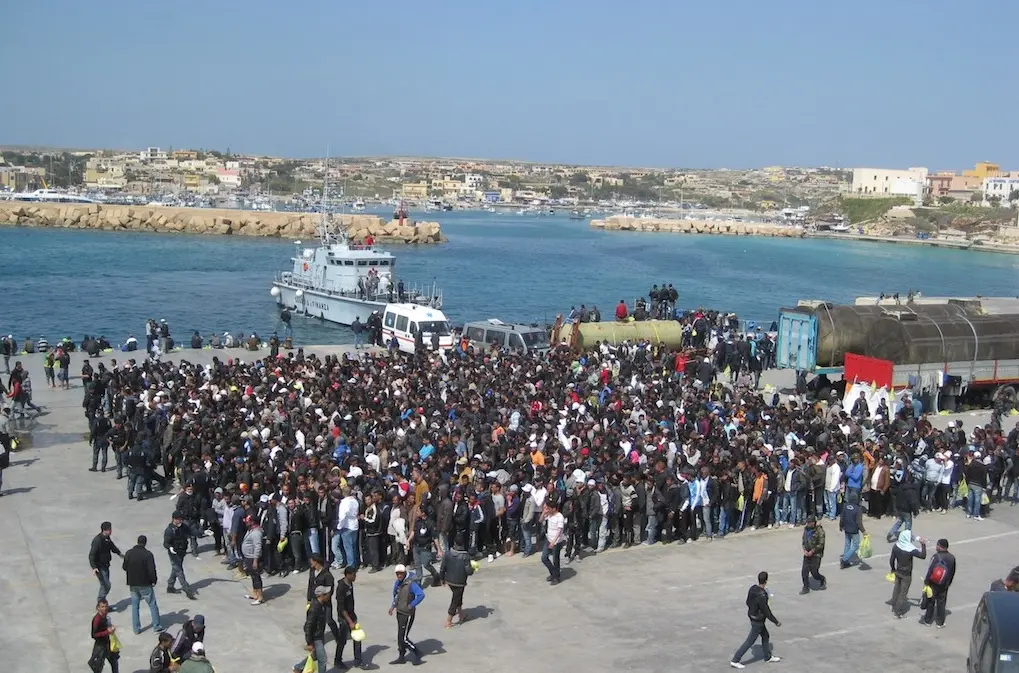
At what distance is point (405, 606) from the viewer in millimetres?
10188

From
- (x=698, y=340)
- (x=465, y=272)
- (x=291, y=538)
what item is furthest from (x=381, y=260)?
(x=465, y=272)

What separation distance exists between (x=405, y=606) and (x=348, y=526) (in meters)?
2.78

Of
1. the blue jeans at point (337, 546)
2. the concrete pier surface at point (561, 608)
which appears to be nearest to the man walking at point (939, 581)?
the concrete pier surface at point (561, 608)

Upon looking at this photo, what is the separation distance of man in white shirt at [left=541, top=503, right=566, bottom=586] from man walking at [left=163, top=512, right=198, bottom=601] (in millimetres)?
4231

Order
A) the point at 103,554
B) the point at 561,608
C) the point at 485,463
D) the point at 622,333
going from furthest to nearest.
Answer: the point at 622,333, the point at 485,463, the point at 561,608, the point at 103,554

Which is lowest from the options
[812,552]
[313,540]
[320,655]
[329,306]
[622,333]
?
[329,306]

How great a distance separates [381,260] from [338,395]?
83.6ft

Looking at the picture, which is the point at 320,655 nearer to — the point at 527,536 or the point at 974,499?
the point at 527,536

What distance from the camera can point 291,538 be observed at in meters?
12.8

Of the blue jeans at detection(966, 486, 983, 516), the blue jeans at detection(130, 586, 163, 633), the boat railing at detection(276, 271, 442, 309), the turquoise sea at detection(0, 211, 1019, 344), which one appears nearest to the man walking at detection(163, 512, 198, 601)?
the blue jeans at detection(130, 586, 163, 633)

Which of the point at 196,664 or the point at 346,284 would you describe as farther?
the point at 346,284

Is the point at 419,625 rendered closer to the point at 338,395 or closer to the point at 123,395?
the point at 338,395

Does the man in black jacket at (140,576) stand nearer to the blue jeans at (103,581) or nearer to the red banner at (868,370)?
the blue jeans at (103,581)

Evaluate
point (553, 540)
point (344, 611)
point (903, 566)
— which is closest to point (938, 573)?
point (903, 566)
